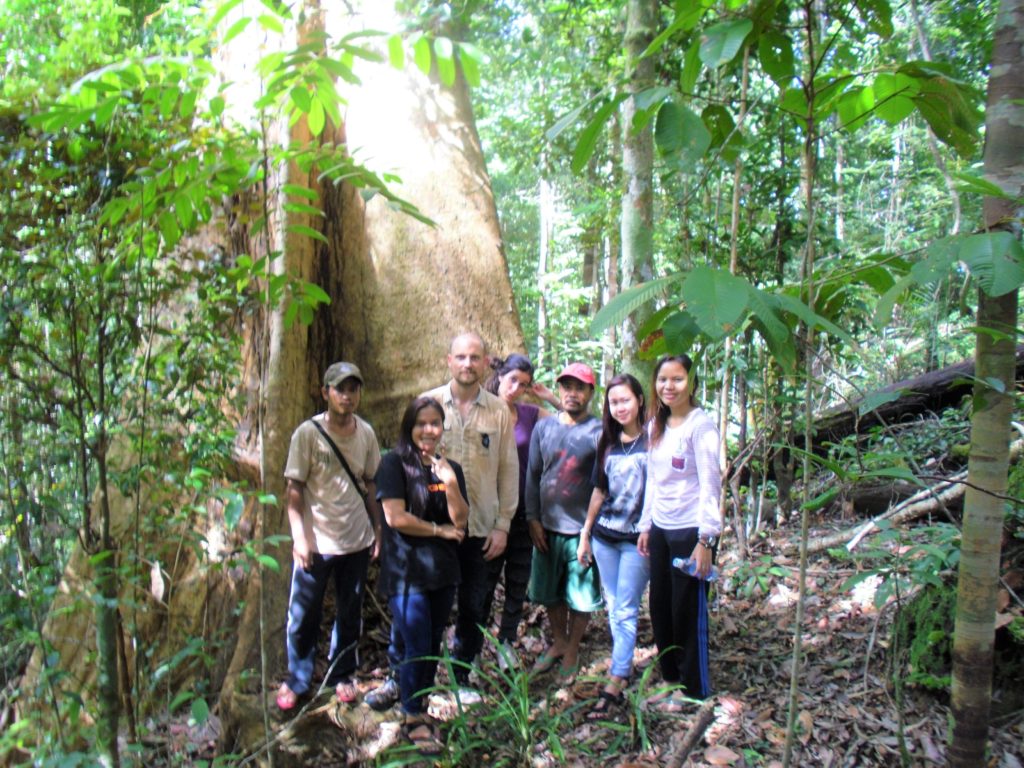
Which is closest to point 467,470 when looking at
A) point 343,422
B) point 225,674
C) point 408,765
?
point 343,422

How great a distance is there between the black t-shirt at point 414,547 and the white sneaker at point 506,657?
411 millimetres

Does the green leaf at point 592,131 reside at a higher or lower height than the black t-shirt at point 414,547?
higher

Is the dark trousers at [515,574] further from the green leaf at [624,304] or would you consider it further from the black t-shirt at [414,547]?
the green leaf at [624,304]

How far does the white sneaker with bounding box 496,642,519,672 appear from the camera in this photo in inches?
141

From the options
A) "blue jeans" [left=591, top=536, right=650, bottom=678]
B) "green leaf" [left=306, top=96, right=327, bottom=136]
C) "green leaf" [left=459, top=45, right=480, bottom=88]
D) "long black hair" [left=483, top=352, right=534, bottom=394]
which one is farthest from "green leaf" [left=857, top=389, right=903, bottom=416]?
"long black hair" [left=483, top=352, right=534, bottom=394]

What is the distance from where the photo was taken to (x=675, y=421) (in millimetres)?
3783

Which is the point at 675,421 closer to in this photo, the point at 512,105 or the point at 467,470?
the point at 467,470

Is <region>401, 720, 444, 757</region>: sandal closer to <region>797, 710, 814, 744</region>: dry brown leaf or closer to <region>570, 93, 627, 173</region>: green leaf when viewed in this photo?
<region>797, 710, 814, 744</region>: dry brown leaf

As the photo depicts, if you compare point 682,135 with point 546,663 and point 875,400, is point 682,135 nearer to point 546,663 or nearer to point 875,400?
point 875,400

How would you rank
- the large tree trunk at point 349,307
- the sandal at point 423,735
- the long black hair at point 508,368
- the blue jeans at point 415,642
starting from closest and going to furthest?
the sandal at point 423,735, the blue jeans at point 415,642, the large tree trunk at point 349,307, the long black hair at point 508,368

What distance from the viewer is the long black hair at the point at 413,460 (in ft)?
11.8

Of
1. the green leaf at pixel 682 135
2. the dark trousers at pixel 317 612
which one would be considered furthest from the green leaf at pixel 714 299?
the dark trousers at pixel 317 612

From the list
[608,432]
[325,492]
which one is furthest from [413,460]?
[608,432]

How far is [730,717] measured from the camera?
364 cm
